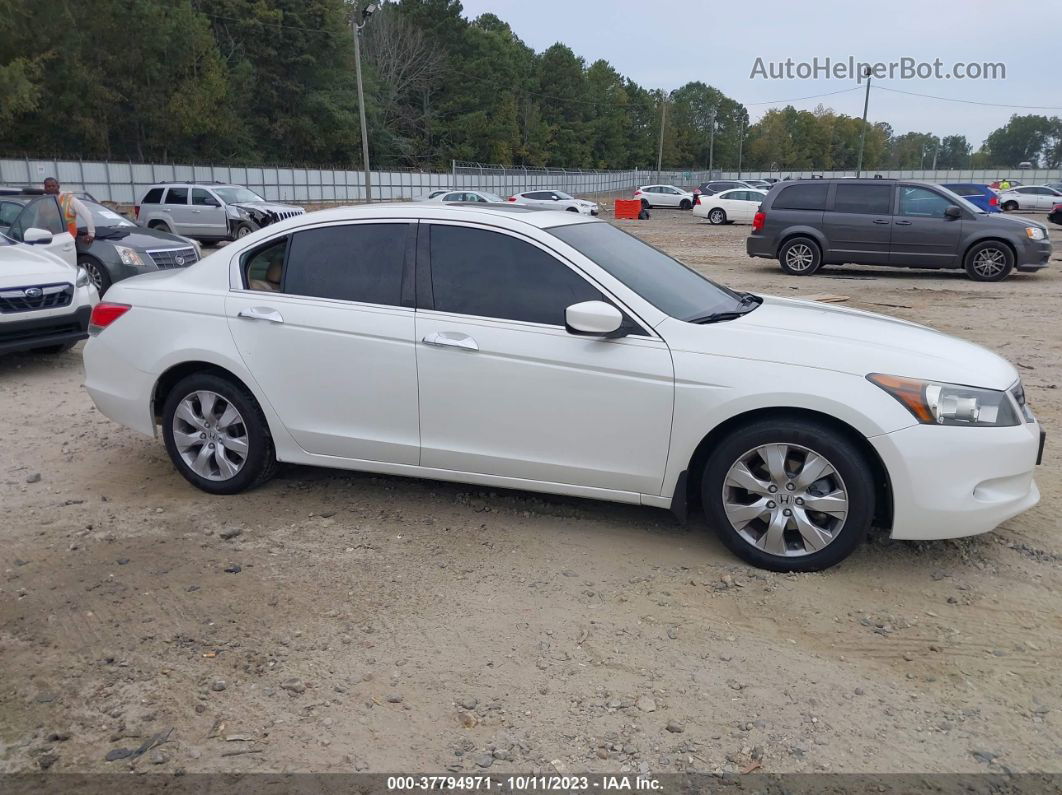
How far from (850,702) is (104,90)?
52751 mm

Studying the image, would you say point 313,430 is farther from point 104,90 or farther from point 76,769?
point 104,90

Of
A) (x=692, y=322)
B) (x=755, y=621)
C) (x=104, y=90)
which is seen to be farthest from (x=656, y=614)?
(x=104, y=90)

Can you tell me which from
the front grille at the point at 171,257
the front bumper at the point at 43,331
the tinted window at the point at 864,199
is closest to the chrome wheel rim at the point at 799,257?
the tinted window at the point at 864,199

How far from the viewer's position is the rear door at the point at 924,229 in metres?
15.3

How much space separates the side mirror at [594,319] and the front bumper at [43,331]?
20.3 feet

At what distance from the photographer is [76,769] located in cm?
286

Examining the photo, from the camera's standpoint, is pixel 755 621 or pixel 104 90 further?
pixel 104 90

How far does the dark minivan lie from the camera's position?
15.2 meters

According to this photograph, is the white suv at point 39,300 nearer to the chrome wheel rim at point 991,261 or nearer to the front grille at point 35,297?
the front grille at point 35,297

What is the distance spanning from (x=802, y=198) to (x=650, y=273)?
489 inches

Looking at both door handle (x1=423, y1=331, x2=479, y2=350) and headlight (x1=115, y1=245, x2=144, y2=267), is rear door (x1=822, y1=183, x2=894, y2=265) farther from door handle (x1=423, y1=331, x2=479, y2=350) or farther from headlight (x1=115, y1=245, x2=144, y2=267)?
door handle (x1=423, y1=331, x2=479, y2=350)

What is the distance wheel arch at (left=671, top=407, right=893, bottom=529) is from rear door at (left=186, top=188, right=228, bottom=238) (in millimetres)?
21410

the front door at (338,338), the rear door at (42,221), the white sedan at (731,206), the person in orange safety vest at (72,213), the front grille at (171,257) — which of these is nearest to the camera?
the front door at (338,338)

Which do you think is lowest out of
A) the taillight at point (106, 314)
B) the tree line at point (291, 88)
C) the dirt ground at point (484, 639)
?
the dirt ground at point (484, 639)
